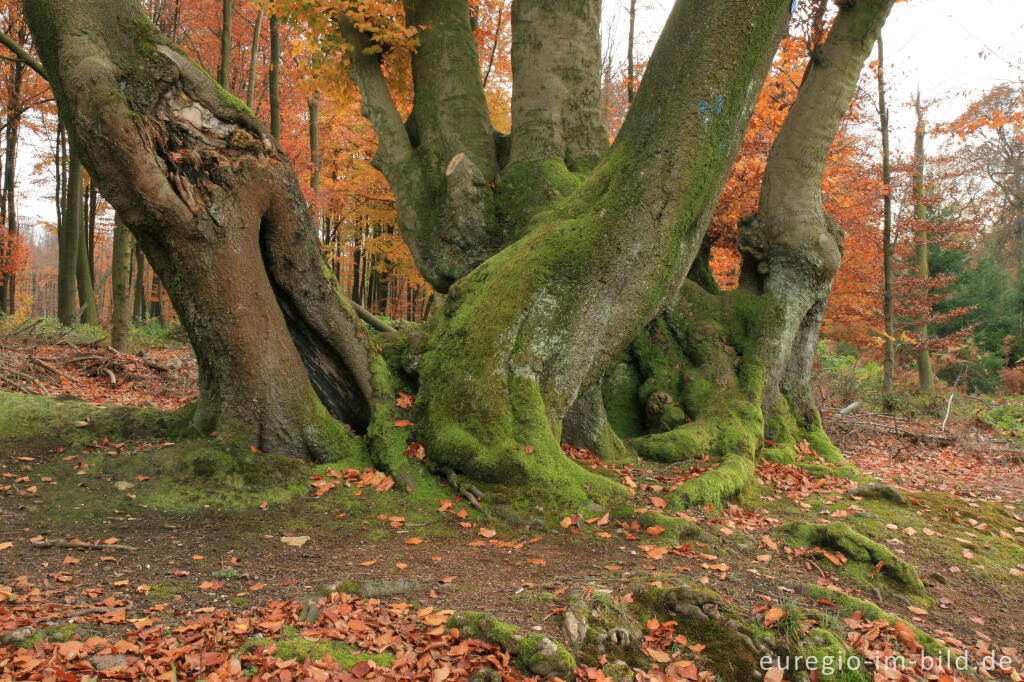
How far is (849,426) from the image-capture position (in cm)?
1053

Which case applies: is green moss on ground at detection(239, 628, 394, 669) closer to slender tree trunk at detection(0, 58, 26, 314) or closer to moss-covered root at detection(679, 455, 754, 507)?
moss-covered root at detection(679, 455, 754, 507)

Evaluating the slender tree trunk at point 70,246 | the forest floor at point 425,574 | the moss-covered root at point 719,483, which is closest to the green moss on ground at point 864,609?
the forest floor at point 425,574

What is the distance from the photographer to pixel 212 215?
449cm

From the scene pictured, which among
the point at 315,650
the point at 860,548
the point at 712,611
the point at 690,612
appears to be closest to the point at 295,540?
the point at 315,650

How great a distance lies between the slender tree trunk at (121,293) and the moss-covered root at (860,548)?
438 inches

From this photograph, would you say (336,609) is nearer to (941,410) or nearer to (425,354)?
(425,354)

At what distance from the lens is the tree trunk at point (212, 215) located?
423cm

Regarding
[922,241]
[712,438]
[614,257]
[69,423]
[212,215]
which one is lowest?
[712,438]

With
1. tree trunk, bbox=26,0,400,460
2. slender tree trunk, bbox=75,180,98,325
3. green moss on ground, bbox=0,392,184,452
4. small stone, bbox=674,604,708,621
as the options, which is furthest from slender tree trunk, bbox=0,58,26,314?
small stone, bbox=674,604,708,621

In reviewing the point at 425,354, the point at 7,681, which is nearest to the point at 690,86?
the point at 425,354

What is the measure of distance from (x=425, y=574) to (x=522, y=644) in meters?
1.03

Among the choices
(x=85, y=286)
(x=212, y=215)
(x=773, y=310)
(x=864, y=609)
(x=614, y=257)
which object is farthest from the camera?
(x=85, y=286)

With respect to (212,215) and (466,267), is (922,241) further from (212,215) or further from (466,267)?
(212,215)

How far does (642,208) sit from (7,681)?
15.4ft
